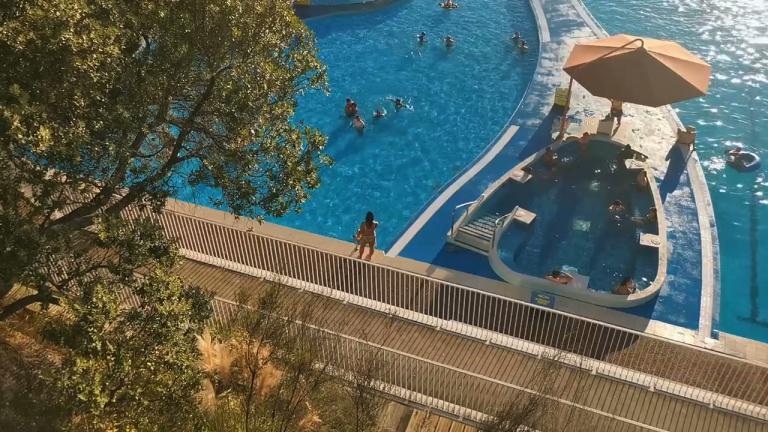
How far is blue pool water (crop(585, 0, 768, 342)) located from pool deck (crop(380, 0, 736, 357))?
614 mm

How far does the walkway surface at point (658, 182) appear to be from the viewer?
15.5 metres

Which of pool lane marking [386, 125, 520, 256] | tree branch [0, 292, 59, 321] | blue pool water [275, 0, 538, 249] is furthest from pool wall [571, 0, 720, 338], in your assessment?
tree branch [0, 292, 59, 321]

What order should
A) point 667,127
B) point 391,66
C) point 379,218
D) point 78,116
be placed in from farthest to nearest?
point 391,66
point 667,127
point 379,218
point 78,116

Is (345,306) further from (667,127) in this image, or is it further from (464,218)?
(667,127)

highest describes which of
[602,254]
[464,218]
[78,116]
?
[78,116]

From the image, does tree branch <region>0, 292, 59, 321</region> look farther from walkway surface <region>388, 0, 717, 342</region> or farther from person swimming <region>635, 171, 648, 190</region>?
person swimming <region>635, 171, 648, 190</region>

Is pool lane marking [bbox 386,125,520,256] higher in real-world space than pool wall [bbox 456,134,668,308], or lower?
higher

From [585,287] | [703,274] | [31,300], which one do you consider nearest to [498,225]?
[585,287]

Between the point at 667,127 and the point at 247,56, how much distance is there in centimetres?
1786

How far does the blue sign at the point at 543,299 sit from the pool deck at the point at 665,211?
16 centimetres

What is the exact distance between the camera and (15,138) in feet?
21.0

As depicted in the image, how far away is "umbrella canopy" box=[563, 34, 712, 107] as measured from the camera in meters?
18.2

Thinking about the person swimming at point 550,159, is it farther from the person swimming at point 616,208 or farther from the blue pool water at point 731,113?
the blue pool water at point 731,113

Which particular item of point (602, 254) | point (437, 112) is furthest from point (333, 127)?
point (602, 254)
